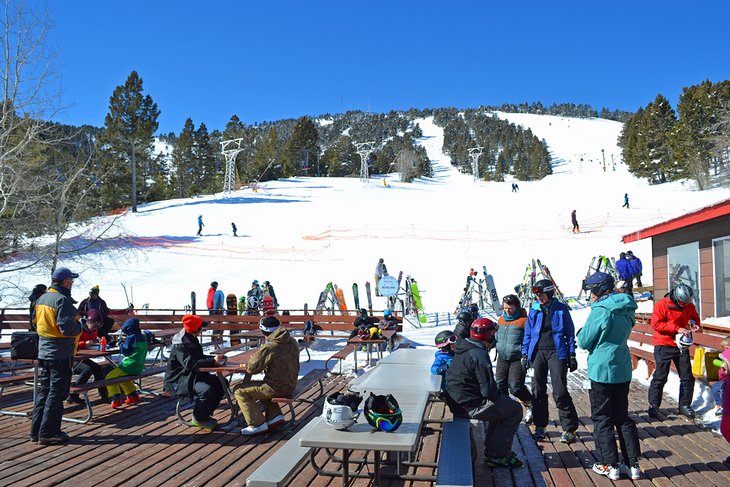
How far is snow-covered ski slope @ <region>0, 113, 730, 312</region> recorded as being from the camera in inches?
979

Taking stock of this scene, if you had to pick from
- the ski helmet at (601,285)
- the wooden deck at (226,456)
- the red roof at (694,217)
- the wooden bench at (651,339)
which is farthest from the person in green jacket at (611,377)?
the red roof at (694,217)

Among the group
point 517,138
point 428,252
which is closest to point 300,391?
point 428,252

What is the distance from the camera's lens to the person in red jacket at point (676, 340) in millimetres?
6160

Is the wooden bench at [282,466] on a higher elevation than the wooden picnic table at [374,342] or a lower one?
higher

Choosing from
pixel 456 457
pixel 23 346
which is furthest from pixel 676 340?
pixel 23 346

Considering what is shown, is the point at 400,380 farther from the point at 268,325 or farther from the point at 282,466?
the point at 282,466

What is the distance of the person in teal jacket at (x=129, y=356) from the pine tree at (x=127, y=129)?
162ft

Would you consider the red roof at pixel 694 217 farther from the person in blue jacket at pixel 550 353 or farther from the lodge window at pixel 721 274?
the person in blue jacket at pixel 550 353

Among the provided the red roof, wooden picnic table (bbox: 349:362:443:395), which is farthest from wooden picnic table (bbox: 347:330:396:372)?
the red roof

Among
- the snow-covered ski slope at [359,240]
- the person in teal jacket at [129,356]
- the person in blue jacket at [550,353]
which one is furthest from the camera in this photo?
the snow-covered ski slope at [359,240]

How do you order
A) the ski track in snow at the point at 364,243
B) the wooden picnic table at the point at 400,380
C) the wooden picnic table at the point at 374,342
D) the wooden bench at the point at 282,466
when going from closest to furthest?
the wooden bench at the point at 282,466, the wooden picnic table at the point at 400,380, the wooden picnic table at the point at 374,342, the ski track in snow at the point at 364,243

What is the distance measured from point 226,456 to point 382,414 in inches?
89.6

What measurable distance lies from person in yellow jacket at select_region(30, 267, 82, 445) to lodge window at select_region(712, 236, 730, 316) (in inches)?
449

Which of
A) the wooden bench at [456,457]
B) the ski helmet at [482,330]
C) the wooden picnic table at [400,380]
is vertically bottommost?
the wooden bench at [456,457]
